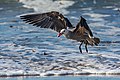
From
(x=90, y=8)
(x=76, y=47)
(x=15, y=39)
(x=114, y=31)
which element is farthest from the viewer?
(x=90, y=8)

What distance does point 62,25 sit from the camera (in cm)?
1114

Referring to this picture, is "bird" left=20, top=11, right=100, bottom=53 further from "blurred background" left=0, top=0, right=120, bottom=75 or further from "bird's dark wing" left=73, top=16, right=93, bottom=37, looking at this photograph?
"blurred background" left=0, top=0, right=120, bottom=75

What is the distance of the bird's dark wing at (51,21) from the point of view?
1105cm

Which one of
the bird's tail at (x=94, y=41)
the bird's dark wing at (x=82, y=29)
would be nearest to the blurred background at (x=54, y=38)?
the bird's tail at (x=94, y=41)

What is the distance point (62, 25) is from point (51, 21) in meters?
0.26

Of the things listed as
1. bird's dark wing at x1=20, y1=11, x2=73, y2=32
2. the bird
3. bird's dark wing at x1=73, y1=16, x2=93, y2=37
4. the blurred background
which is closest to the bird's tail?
the bird

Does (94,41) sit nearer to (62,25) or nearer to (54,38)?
(62,25)

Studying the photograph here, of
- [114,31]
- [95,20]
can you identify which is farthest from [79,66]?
[95,20]

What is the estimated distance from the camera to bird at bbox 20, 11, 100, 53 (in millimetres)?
10727

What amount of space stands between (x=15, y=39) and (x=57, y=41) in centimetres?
110

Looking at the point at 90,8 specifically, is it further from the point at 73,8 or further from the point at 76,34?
the point at 76,34

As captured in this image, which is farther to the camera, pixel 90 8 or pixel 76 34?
pixel 90 8

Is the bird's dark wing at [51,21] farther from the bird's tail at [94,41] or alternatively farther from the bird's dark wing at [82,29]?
the bird's tail at [94,41]

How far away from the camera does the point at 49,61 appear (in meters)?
10.9
